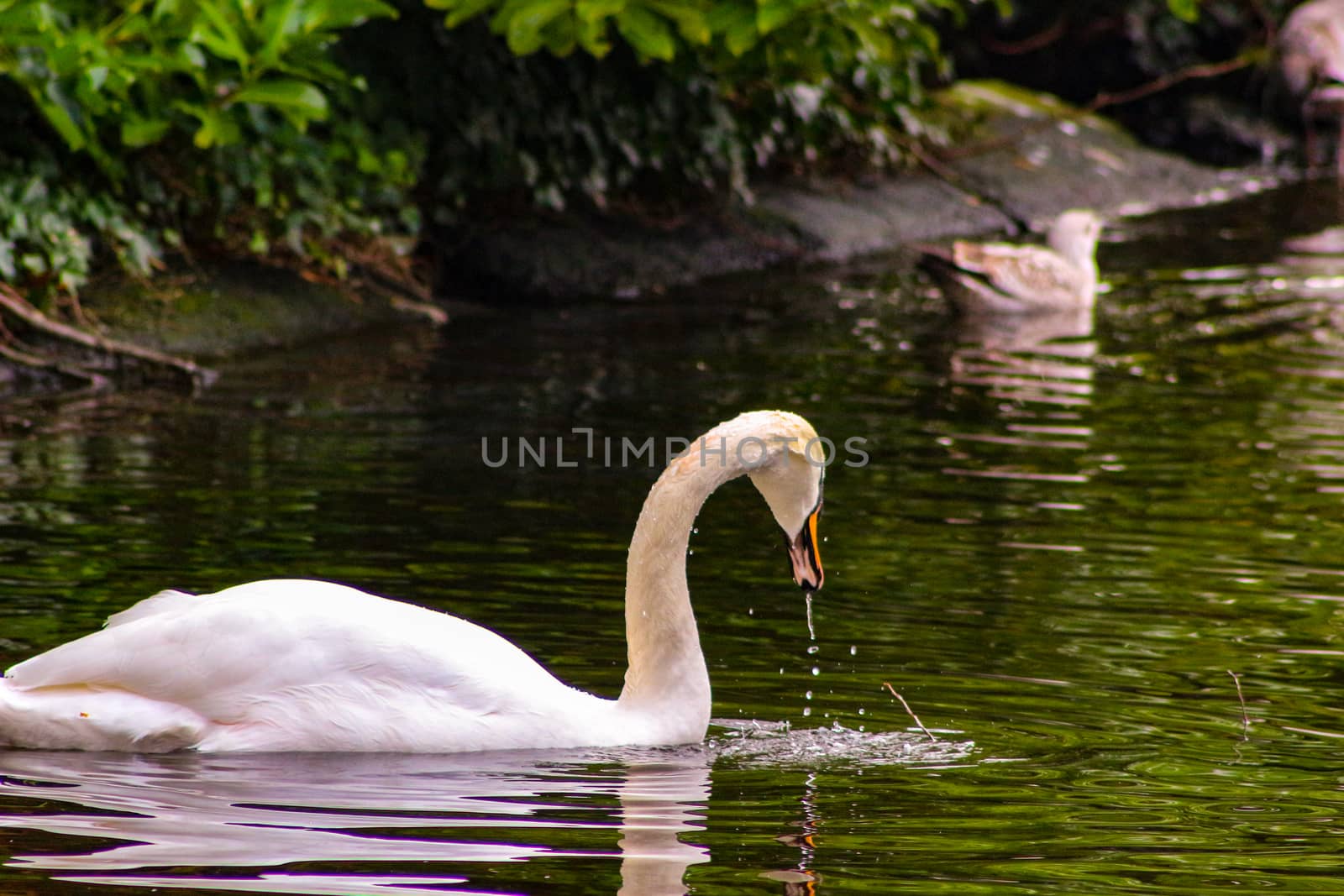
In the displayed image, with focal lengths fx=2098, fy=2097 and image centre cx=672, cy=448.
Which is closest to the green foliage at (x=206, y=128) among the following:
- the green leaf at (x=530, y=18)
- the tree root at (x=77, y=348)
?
the tree root at (x=77, y=348)

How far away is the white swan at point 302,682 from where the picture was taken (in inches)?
201

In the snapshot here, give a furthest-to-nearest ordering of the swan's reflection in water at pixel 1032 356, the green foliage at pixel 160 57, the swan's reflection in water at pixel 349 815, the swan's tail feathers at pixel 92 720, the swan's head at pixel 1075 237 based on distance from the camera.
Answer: the swan's head at pixel 1075 237 → the swan's reflection in water at pixel 1032 356 → the green foliage at pixel 160 57 → the swan's tail feathers at pixel 92 720 → the swan's reflection in water at pixel 349 815

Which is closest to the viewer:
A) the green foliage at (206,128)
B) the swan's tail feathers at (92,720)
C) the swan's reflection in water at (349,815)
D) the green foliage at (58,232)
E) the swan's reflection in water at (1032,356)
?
the swan's reflection in water at (349,815)

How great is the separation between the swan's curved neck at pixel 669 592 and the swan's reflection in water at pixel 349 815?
0.55 ft

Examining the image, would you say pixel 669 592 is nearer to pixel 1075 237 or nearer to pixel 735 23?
pixel 735 23

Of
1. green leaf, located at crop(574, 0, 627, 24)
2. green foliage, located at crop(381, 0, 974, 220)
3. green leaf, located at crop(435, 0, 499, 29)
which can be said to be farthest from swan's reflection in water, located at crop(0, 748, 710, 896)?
green foliage, located at crop(381, 0, 974, 220)

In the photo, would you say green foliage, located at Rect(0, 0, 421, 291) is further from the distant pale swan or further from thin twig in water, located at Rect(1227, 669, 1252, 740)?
thin twig in water, located at Rect(1227, 669, 1252, 740)

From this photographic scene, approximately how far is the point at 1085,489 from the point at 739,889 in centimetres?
481

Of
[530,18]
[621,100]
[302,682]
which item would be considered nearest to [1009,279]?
[621,100]

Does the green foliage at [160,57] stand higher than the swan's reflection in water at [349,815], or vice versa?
the green foliage at [160,57]

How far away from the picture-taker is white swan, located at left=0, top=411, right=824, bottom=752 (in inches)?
201

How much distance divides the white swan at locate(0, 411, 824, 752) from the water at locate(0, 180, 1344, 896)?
77mm

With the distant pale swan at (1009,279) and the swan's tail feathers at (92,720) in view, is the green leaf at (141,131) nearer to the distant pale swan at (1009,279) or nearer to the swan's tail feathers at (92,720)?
the distant pale swan at (1009,279)

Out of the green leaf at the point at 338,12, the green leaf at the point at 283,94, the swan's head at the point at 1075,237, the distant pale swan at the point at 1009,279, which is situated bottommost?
the distant pale swan at the point at 1009,279
